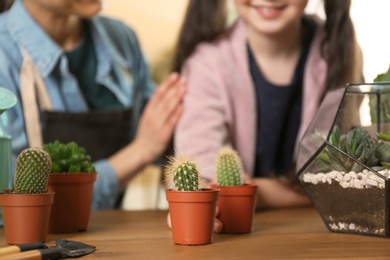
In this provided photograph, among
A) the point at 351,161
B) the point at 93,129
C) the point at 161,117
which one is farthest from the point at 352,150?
the point at 93,129

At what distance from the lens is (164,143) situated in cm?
189

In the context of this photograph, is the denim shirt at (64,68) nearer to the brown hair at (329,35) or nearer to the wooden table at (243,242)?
the brown hair at (329,35)

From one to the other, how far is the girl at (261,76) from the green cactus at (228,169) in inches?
23.0

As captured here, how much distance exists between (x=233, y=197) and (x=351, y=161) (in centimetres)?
21

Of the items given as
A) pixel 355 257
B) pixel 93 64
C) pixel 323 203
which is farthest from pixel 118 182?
pixel 355 257

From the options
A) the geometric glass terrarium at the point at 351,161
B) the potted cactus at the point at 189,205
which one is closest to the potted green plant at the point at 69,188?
the potted cactus at the point at 189,205

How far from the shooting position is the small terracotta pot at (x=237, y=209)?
1.16m

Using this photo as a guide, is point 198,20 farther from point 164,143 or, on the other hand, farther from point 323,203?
point 323,203

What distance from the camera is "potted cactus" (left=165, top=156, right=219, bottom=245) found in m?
1.00

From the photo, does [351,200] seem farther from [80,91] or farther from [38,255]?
[80,91]

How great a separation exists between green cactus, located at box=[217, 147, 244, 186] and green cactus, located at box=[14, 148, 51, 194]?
29 cm

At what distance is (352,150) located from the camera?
3.58ft

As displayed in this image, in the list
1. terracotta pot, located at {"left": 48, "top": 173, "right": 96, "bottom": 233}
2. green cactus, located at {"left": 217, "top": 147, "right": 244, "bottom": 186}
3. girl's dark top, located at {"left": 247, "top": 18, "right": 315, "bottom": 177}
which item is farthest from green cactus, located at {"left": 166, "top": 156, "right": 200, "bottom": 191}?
girl's dark top, located at {"left": 247, "top": 18, "right": 315, "bottom": 177}

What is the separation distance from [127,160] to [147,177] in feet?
3.14
